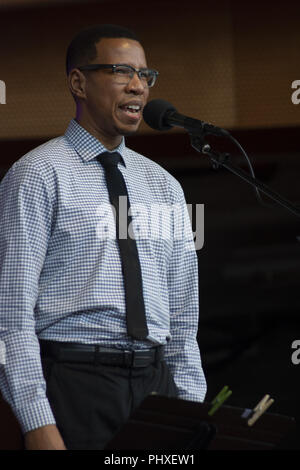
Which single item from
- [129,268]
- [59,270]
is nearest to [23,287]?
[59,270]

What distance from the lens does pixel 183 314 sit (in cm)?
204

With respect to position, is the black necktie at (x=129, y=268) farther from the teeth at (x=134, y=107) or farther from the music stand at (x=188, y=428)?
the music stand at (x=188, y=428)

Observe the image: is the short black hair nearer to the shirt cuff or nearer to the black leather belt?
the black leather belt

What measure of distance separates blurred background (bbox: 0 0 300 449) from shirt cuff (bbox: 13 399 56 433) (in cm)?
178

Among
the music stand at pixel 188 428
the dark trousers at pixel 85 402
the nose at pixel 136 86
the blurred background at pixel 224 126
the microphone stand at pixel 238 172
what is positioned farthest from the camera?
the blurred background at pixel 224 126

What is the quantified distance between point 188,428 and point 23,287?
1.54 ft

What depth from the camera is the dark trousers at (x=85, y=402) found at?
1.75 meters

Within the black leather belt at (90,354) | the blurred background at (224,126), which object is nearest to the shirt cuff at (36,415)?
the black leather belt at (90,354)

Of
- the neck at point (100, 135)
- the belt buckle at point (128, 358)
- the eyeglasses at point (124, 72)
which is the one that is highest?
the eyeglasses at point (124, 72)

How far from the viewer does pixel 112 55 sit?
193 cm

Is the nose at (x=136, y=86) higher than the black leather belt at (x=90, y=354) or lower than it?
A: higher

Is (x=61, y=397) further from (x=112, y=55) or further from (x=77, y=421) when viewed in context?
(x=112, y=55)

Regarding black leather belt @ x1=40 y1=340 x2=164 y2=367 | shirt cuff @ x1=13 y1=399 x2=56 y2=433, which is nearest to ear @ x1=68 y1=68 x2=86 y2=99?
black leather belt @ x1=40 y1=340 x2=164 y2=367

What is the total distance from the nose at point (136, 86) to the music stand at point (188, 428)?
0.75m
